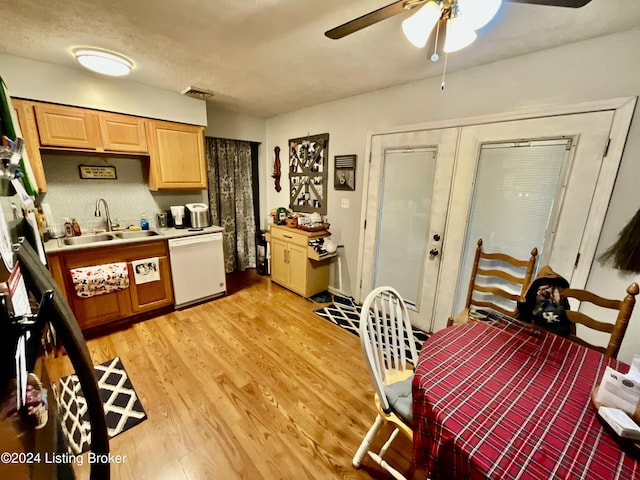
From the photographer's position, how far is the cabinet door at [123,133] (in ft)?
8.14

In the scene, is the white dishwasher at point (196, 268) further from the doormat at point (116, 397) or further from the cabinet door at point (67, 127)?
the cabinet door at point (67, 127)

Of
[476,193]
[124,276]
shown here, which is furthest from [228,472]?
[476,193]

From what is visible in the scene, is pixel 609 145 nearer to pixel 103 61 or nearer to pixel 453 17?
pixel 453 17

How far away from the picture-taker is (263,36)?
5.45 feet

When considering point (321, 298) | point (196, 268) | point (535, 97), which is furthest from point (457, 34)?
point (196, 268)

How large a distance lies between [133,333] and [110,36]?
241cm

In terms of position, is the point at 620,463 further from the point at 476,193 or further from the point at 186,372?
the point at 186,372

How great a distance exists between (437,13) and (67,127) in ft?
9.80

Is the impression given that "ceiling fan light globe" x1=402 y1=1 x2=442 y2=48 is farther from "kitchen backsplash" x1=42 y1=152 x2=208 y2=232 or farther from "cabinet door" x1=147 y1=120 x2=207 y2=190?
"kitchen backsplash" x1=42 y1=152 x2=208 y2=232

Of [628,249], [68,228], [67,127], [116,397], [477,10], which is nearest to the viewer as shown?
[477,10]

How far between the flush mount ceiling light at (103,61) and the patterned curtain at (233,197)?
1.47m

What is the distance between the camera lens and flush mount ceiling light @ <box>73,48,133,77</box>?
1.87m

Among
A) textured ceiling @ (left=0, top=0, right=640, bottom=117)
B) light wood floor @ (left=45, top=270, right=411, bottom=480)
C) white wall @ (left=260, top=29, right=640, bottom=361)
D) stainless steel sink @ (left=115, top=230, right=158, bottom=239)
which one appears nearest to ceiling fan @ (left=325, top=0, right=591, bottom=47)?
textured ceiling @ (left=0, top=0, right=640, bottom=117)

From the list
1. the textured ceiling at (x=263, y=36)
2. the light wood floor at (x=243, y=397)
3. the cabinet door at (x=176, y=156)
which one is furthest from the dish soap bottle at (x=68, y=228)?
the textured ceiling at (x=263, y=36)
